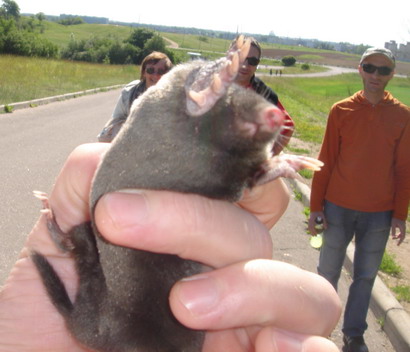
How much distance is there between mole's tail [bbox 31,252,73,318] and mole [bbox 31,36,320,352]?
0.08m

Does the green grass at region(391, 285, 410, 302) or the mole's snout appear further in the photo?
the green grass at region(391, 285, 410, 302)

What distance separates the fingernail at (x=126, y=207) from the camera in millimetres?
1827

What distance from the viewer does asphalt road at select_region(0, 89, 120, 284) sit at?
6586mm

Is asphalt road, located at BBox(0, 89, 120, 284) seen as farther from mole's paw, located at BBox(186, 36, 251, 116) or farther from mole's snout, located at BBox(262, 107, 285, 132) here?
mole's snout, located at BBox(262, 107, 285, 132)

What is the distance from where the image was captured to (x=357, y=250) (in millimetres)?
5434

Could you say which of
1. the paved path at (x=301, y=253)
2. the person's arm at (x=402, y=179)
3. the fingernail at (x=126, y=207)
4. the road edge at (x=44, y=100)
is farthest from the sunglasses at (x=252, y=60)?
the road edge at (x=44, y=100)

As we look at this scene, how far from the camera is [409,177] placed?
5250 millimetres

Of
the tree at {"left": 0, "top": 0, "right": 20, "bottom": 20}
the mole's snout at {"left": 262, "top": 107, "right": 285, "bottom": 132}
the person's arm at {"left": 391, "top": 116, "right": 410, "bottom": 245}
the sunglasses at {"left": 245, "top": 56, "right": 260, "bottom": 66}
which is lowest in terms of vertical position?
the person's arm at {"left": 391, "top": 116, "right": 410, "bottom": 245}

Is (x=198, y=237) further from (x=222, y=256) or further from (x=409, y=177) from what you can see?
(x=409, y=177)

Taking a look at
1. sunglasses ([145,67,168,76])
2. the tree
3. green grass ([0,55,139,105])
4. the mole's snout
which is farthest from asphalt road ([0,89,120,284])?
the tree

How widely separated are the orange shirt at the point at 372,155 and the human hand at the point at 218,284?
11.3 ft

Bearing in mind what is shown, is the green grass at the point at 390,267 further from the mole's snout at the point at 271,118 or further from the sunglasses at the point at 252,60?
the mole's snout at the point at 271,118

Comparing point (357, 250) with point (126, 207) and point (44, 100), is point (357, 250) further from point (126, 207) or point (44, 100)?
point (44, 100)

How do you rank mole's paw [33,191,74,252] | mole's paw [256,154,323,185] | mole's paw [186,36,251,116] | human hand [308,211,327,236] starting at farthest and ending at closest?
human hand [308,211,327,236] → mole's paw [33,191,74,252] → mole's paw [256,154,323,185] → mole's paw [186,36,251,116]
